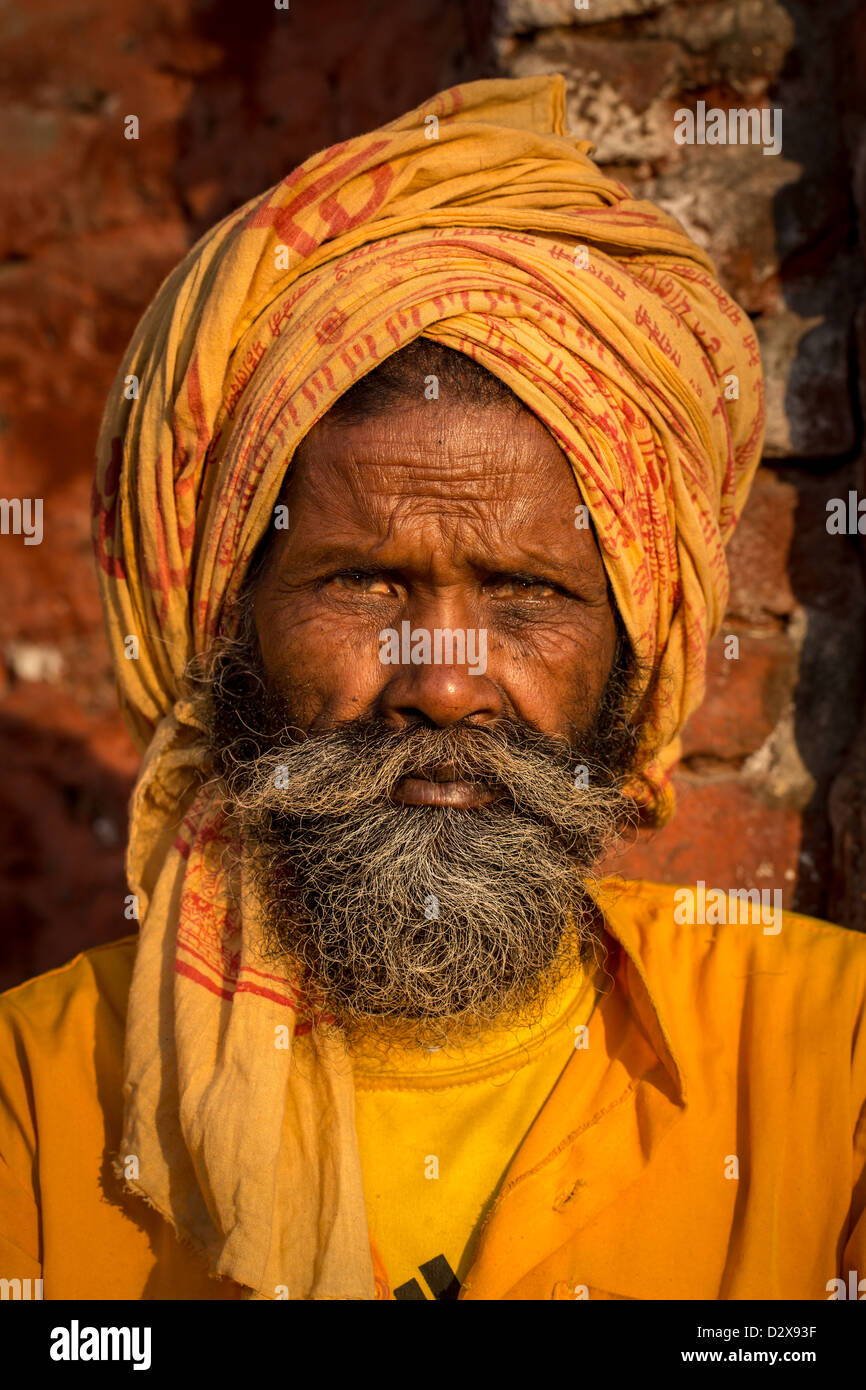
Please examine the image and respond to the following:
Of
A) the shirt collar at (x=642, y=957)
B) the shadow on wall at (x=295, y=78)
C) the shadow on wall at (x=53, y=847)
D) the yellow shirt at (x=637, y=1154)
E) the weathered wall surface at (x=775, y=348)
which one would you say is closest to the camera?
the yellow shirt at (x=637, y=1154)

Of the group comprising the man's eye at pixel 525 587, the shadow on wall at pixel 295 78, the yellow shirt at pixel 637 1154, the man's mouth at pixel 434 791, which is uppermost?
the shadow on wall at pixel 295 78

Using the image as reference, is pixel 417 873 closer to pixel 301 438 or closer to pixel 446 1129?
pixel 446 1129

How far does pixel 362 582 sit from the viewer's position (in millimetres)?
1938

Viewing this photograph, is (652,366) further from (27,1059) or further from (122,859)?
(122,859)

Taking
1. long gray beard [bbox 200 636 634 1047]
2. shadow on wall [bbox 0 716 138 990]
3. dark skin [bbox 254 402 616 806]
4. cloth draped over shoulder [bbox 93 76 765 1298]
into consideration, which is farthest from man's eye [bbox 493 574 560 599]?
shadow on wall [bbox 0 716 138 990]

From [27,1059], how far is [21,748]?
4.47 feet

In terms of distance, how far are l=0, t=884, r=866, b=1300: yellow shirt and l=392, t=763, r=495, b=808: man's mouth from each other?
0.36 metres

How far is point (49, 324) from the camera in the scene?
3039 mm

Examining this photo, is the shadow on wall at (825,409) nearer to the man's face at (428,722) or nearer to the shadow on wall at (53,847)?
the man's face at (428,722)

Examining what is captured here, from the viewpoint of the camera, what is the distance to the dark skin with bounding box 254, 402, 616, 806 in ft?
6.08

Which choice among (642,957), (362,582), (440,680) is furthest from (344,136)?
(642,957)

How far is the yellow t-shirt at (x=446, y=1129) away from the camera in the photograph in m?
1.72

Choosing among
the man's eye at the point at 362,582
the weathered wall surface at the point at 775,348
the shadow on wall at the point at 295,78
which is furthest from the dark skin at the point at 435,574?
the shadow on wall at the point at 295,78

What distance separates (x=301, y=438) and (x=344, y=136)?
4.38 feet
